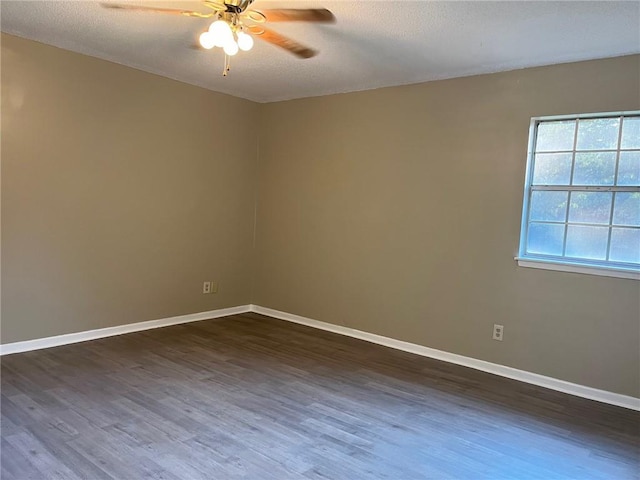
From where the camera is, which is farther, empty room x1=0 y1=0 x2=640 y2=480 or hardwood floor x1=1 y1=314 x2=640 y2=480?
empty room x1=0 y1=0 x2=640 y2=480

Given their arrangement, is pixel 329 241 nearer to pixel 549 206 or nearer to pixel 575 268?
pixel 549 206

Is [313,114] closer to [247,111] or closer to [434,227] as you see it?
[247,111]

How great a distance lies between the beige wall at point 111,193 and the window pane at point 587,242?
3214 millimetres

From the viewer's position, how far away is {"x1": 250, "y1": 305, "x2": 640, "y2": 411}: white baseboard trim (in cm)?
308

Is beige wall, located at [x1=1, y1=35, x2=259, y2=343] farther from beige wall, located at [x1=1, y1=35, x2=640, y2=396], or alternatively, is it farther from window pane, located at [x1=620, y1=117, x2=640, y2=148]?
window pane, located at [x1=620, y1=117, x2=640, y2=148]

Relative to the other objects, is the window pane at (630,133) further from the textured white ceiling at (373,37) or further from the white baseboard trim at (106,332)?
the white baseboard trim at (106,332)

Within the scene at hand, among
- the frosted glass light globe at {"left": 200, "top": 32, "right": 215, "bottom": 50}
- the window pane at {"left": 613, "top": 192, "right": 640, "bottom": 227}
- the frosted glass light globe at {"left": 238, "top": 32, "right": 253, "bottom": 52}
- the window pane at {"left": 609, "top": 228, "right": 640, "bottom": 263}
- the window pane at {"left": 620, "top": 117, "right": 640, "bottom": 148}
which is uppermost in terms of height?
the frosted glass light globe at {"left": 238, "top": 32, "right": 253, "bottom": 52}

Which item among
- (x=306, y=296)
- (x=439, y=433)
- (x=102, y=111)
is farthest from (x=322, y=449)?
(x=102, y=111)

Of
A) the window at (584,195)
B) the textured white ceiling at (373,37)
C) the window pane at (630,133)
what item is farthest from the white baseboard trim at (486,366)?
the textured white ceiling at (373,37)

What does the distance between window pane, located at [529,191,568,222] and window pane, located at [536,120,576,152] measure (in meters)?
0.34

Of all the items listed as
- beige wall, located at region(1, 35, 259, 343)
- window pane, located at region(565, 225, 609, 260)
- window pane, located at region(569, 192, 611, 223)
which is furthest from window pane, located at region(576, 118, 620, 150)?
beige wall, located at region(1, 35, 259, 343)

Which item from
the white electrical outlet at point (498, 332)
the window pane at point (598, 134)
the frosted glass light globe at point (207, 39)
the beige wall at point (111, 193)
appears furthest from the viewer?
the white electrical outlet at point (498, 332)

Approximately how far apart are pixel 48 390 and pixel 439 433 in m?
2.38

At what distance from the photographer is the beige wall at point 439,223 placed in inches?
125
